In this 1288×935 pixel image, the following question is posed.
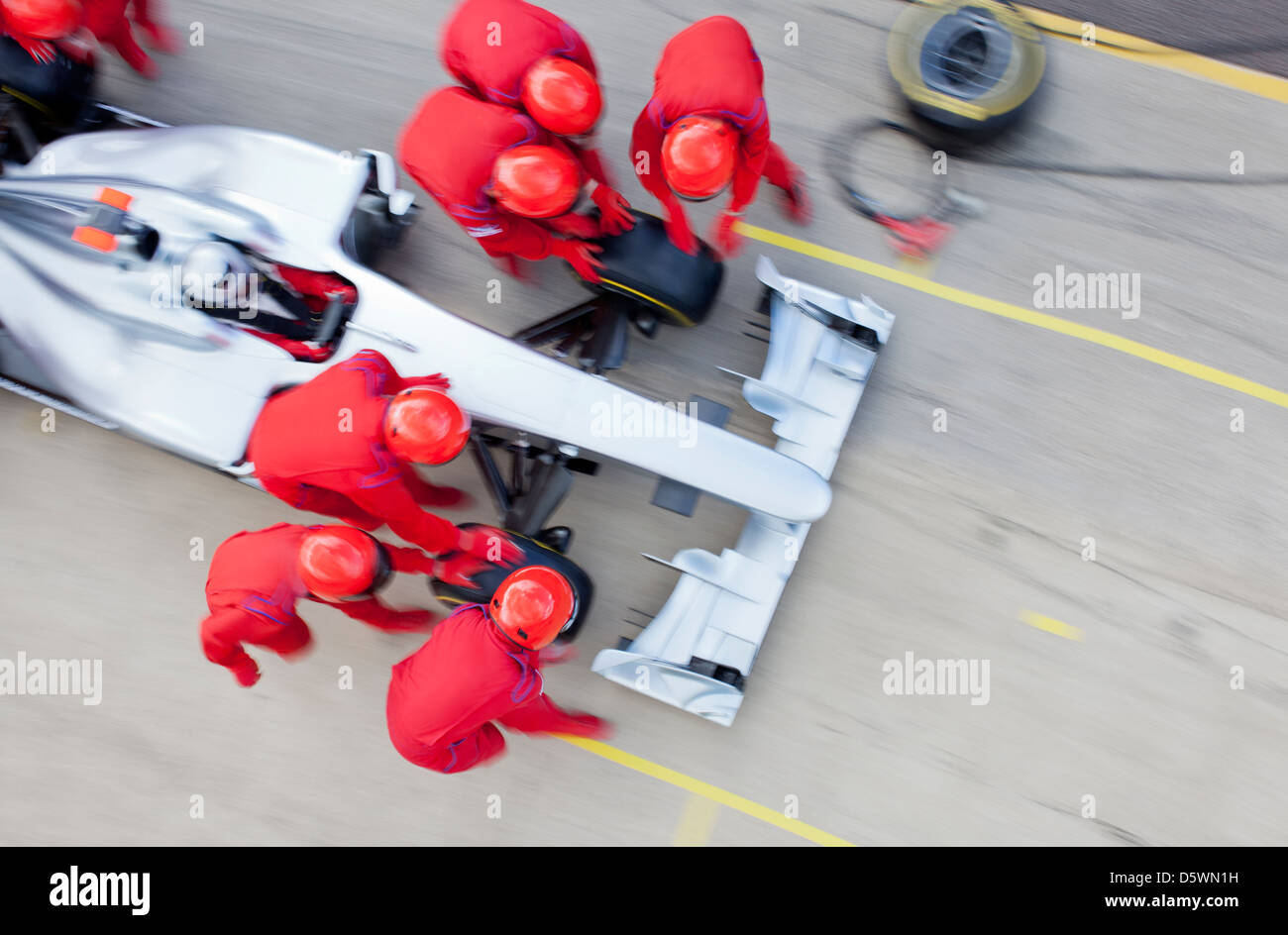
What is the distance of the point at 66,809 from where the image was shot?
391 cm

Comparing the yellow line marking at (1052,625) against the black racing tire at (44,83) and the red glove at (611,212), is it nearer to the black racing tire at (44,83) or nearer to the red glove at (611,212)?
the red glove at (611,212)

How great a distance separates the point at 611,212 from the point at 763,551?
5.20 feet

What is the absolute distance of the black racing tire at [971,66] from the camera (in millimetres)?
3822

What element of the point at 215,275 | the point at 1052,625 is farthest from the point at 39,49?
the point at 1052,625

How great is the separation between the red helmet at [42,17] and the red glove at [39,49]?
0.04 metres

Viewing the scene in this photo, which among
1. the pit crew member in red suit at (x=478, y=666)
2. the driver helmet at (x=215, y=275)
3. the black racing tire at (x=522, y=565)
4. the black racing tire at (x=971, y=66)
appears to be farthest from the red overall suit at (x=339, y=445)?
the black racing tire at (x=971, y=66)

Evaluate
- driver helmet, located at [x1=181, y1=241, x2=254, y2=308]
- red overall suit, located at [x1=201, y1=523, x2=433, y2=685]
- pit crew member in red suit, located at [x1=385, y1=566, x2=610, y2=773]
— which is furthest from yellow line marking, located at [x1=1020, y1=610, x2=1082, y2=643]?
driver helmet, located at [x1=181, y1=241, x2=254, y2=308]

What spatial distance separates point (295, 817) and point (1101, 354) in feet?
14.8

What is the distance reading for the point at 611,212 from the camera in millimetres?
3219

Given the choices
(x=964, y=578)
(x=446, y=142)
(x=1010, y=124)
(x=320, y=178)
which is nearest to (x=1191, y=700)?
(x=964, y=578)

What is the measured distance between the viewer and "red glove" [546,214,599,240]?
3.11m

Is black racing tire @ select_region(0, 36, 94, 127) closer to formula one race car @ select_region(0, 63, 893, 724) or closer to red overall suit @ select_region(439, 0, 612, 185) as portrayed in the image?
formula one race car @ select_region(0, 63, 893, 724)

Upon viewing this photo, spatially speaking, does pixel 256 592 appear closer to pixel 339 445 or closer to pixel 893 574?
pixel 339 445
